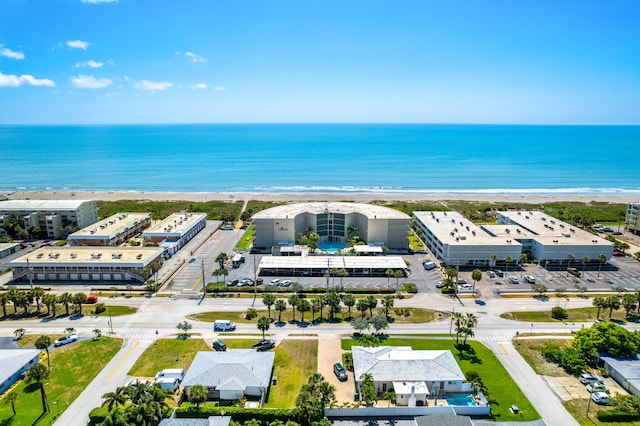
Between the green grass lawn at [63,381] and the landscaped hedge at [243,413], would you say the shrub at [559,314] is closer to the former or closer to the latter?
the landscaped hedge at [243,413]

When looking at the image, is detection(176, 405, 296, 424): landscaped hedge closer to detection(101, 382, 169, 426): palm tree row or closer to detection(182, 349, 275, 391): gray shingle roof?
detection(101, 382, 169, 426): palm tree row

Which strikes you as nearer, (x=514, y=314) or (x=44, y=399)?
(x=44, y=399)

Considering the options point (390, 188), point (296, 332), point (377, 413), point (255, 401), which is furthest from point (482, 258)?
point (390, 188)

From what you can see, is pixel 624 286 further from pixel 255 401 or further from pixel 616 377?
pixel 255 401

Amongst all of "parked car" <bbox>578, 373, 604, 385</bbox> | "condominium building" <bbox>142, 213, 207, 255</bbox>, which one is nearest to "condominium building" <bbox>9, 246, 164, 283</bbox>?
"condominium building" <bbox>142, 213, 207, 255</bbox>

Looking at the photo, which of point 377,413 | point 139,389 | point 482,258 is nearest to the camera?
point 139,389

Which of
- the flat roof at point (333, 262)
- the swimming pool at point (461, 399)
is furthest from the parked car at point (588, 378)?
the flat roof at point (333, 262)
